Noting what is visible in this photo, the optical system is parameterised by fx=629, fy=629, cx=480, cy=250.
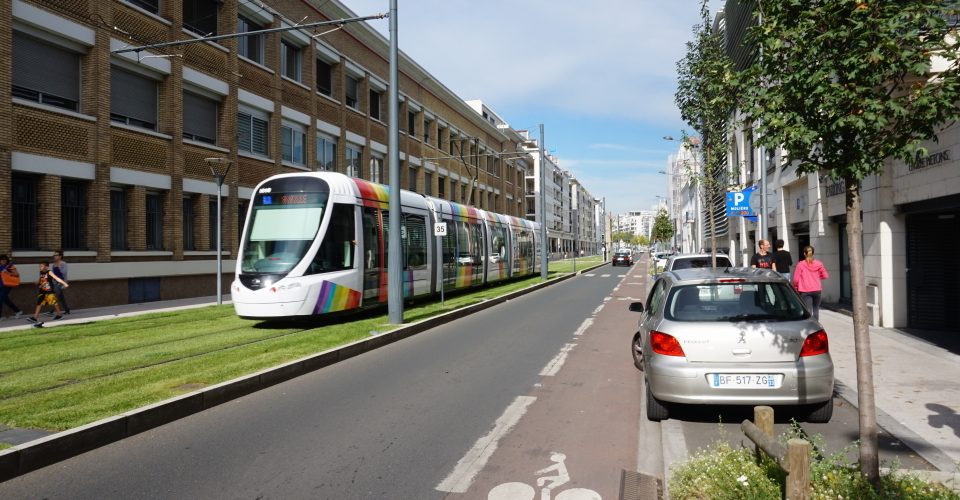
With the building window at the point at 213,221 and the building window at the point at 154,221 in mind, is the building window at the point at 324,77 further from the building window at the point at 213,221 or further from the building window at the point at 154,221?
the building window at the point at 154,221

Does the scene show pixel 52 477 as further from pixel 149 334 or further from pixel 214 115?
pixel 214 115

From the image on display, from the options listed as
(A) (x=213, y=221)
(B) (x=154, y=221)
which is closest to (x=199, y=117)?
(A) (x=213, y=221)

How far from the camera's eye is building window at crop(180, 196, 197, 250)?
2103 centimetres

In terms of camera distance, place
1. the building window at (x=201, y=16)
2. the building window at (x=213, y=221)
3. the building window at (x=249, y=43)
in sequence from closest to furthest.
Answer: the building window at (x=201, y=16) → the building window at (x=213, y=221) → the building window at (x=249, y=43)

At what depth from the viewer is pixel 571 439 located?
5488mm

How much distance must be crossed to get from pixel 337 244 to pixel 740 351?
9112 mm

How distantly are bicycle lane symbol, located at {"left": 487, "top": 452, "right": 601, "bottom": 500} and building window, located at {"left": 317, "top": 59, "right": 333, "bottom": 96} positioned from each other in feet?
88.4

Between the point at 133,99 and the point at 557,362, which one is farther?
the point at 133,99

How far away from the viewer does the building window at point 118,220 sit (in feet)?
60.1

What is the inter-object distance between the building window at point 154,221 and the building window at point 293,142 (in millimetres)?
6456

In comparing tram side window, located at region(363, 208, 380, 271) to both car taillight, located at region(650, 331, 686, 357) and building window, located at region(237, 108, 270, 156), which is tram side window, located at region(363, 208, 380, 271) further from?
building window, located at region(237, 108, 270, 156)

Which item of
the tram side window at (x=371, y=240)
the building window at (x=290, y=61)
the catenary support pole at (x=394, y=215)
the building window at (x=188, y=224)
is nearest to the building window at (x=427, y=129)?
the building window at (x=290, y=61)

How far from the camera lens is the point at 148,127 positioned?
19.7 m

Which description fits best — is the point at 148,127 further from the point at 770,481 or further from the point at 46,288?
the point at 770,481
